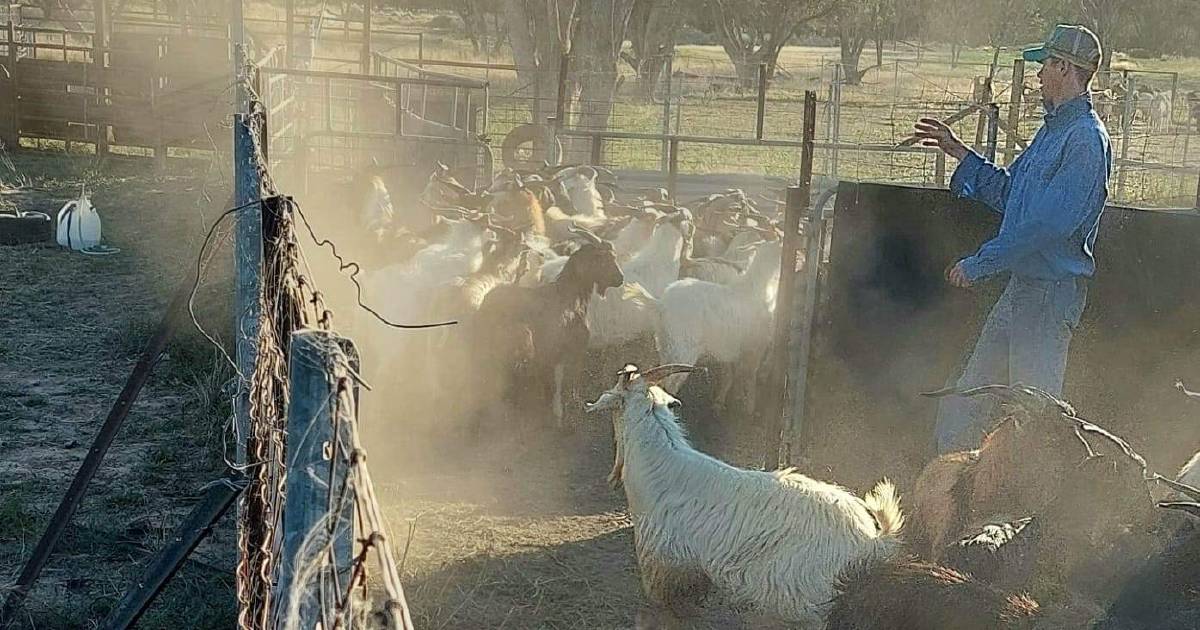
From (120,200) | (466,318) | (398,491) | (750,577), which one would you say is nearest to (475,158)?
(120,200)

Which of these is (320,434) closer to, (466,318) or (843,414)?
(843,414)

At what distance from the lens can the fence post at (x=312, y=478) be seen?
184 centimetres

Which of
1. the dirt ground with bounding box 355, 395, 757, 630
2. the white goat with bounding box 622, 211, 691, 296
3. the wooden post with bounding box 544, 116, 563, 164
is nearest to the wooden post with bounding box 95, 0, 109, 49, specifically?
the wooden post with bounding box 544, 116, 563, 164

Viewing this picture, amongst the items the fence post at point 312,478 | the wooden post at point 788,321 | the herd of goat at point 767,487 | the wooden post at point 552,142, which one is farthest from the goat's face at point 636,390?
the wooden post at point 552,142

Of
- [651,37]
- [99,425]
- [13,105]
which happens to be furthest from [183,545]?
[651,37]

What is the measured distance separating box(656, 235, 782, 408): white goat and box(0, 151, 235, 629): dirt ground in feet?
9.96

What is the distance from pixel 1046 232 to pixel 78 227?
10.7 meters

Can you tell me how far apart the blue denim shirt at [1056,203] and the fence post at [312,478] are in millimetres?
3970

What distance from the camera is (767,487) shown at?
16.8 ft

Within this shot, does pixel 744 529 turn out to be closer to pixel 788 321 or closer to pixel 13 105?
pixel 788 321

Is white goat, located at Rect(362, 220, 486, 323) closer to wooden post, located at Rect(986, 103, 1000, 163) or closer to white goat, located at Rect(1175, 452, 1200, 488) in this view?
white goat, located at Rect(1175, 452, 1200, 488)

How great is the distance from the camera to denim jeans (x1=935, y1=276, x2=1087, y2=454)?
5.34 meters

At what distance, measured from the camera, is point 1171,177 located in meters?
21.4

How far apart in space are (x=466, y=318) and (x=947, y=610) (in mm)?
4931
